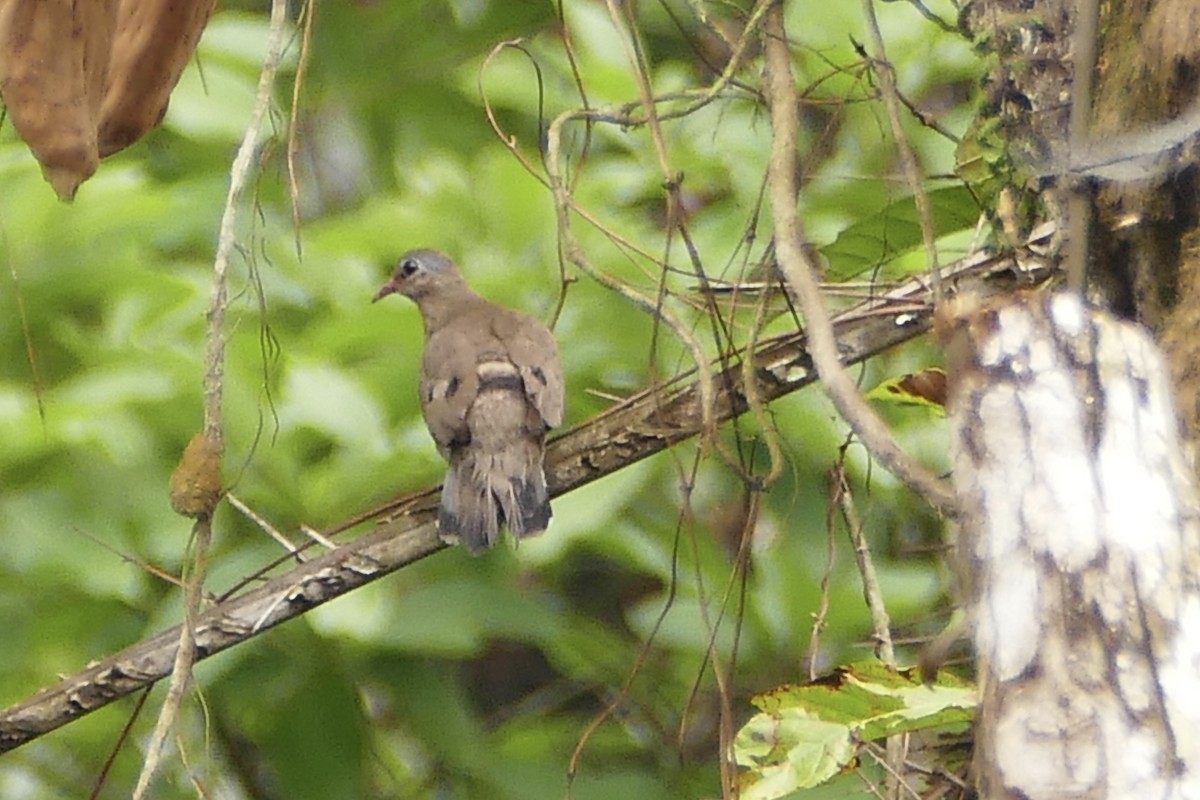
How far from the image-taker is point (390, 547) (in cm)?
230

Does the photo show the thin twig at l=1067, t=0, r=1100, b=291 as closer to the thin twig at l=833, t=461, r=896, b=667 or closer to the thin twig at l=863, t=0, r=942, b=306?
the thin twig at l=863, t=0, r=942, b=306

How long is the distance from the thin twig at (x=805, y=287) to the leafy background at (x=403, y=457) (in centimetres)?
49

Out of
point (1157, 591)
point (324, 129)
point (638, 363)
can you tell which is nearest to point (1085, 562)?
point (1157, 591)

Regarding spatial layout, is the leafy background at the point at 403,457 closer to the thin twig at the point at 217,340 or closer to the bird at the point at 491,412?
the bird at the point at 491,412

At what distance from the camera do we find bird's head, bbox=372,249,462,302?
3.93m

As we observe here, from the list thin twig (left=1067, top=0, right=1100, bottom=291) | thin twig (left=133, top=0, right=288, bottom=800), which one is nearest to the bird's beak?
thin twig (left=133, top=0, right=288, bottom=800)

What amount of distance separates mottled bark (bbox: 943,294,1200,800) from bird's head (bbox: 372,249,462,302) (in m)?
2.78

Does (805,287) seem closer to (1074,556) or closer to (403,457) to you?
(1074,556)

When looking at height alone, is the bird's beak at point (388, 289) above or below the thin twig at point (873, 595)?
above

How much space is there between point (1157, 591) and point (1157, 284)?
720mm

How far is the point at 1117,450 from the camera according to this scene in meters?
1.16

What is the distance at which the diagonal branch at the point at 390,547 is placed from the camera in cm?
209

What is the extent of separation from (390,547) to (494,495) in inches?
30.1

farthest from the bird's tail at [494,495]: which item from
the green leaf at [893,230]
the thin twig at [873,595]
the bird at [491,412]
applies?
the green leaf at [893,230]
